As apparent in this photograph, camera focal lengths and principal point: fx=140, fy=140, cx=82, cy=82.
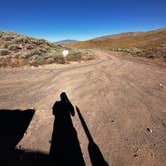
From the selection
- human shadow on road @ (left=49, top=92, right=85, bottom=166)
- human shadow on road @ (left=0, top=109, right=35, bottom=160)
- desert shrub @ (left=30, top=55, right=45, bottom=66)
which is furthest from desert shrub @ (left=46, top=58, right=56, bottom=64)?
Result: human shadow on road @ (left=49, top=92, right=85, bottom=166)

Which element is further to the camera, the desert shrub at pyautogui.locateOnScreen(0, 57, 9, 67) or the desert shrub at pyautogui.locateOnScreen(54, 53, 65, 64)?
the desert shrub at pyautogui.locateOnScreen(54, 53, 65, 64)

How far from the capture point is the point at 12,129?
4289 mm

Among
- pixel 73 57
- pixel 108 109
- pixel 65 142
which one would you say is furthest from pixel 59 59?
pixel 65 142

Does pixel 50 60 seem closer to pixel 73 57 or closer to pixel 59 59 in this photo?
pixel 59 59

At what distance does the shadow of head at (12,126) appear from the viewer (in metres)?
3.75

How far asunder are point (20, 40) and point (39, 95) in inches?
615

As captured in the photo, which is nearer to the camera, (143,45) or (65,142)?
(65,142)

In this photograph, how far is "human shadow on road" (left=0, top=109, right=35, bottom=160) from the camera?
3.48m

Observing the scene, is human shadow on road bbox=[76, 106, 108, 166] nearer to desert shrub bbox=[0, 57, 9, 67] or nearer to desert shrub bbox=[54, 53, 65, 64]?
desert shrub bbox=[54, 53, 65, 64]

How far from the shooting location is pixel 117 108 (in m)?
5.43

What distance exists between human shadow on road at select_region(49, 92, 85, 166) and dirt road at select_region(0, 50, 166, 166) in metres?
0.14

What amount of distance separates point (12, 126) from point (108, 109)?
3.35 meters

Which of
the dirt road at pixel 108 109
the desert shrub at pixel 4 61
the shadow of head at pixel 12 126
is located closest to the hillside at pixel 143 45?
the dirt road at pixel 108 109

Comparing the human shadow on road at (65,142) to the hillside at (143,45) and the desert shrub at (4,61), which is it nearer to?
the desert shrub at (4,61)
